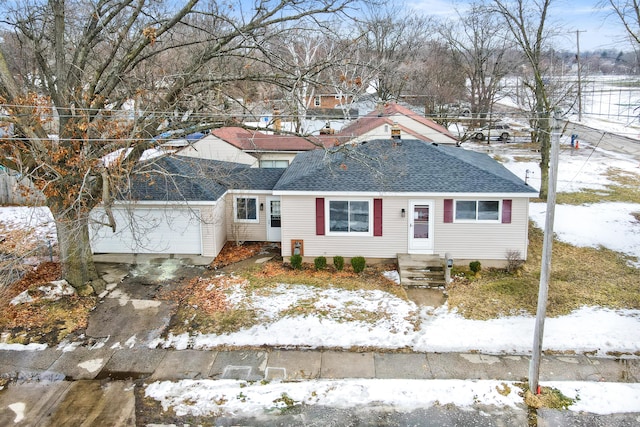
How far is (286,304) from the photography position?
518 inches

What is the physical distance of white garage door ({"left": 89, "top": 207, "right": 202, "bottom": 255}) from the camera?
16438mm

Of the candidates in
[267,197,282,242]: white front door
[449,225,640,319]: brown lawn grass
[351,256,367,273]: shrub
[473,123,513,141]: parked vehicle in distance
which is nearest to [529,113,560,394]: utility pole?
[449,225,640,319]: brown lawn grass

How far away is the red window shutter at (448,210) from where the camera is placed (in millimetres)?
15516

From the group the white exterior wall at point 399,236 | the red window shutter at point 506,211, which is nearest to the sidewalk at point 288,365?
the white exterior wall at point 399,236

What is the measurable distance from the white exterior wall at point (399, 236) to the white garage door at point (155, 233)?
3087 mm

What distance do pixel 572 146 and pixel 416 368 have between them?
34746 millimetres

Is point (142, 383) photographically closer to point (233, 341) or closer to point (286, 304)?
point (233, 341)

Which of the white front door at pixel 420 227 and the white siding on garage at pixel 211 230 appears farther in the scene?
the white siding on garage at pixel 211 230

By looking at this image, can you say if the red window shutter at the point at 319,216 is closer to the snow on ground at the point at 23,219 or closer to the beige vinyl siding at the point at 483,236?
the beige vinyl siding at the point at 483,236

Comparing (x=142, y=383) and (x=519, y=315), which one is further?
(x=519, y=315)

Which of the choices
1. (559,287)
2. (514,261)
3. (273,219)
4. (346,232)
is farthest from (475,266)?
(273,219)

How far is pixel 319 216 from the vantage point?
52.2 ft

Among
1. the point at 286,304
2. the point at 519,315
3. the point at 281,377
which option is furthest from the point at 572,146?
the point at 281,377

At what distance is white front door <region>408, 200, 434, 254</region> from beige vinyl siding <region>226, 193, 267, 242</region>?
17.3 ft
